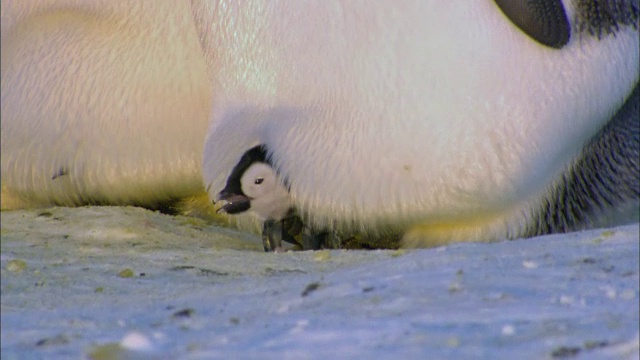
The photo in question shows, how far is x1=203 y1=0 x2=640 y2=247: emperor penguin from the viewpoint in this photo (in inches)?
65.4

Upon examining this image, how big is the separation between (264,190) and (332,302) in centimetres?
57

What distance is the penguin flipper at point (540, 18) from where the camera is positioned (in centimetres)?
167

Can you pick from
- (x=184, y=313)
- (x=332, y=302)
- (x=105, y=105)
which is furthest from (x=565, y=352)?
(x=105, y=105)

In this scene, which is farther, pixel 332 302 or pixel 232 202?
pixel 232 202

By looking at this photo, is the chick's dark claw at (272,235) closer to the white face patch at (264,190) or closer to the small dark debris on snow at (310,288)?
the white face patch at (264,190)

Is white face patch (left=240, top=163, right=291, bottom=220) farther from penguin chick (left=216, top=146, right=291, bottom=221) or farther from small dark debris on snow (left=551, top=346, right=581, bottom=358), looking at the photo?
small dark debris on snow (left=551, top=346, right=581, bottom=358)

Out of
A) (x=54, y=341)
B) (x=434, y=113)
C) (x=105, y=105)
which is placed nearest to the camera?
(x=54, y=341)

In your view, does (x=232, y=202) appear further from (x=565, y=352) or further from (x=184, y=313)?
(x=565, y=352)

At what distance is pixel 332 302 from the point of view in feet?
3.78

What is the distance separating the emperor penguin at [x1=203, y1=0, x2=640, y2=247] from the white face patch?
0.05 feet

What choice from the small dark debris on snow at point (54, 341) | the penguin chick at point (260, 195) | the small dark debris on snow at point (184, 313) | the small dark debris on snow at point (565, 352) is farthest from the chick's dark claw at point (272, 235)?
the small dark debris on snow at point (565, 352)

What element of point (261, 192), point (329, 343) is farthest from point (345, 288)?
point (261, 192)

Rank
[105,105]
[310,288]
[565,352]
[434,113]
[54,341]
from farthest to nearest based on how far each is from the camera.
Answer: [105,105] → [434,113] → [310,288] → [54,341] → [565,352]

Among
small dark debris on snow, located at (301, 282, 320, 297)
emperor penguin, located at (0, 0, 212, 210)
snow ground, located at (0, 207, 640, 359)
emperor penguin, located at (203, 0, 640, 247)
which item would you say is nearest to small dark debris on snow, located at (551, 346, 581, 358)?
snow ground, located at (0, 207, 640, 359)
